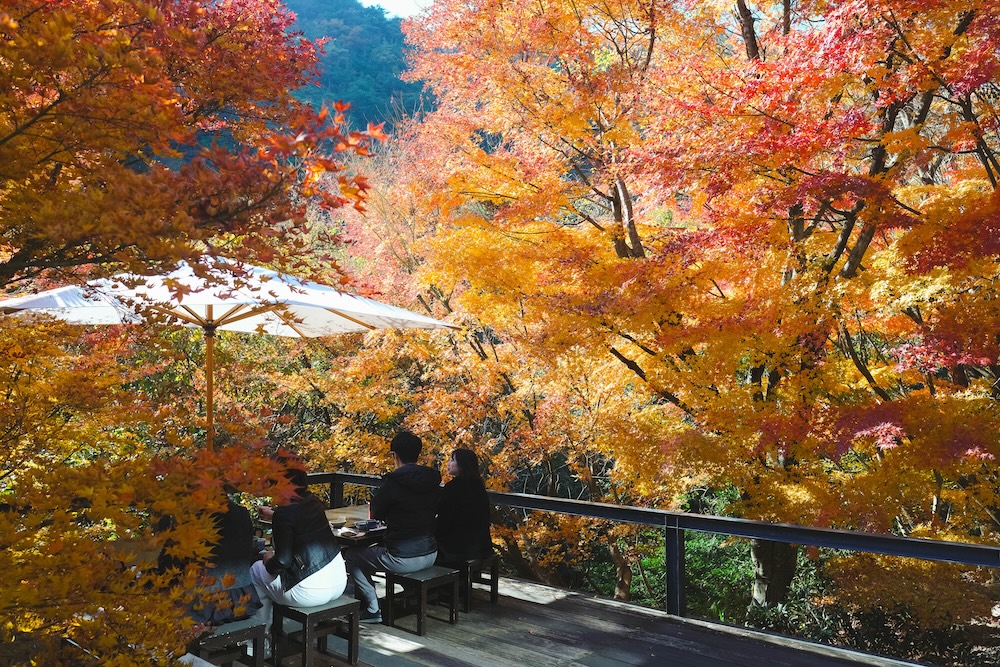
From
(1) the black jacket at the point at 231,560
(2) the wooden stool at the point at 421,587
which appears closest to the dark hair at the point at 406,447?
(2) the wooden stool at the point at 421,587

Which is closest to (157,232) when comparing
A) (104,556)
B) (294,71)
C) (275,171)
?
(275,171)

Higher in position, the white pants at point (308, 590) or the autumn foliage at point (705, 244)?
the autumn foliage at point (705, 244)

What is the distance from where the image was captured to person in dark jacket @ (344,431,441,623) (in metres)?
4.95

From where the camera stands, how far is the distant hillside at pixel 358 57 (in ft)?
87.8

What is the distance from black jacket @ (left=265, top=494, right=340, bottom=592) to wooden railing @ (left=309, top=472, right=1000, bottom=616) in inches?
87.8

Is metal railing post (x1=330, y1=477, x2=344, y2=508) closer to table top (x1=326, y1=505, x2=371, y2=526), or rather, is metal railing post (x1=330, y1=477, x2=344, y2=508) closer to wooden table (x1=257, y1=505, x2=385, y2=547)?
table top (x1=326, y1=505, x2=371, y2=526)

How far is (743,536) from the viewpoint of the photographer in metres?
4.88

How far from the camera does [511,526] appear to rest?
1148 centimetres

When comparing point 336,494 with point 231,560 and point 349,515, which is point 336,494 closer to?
point 349,515

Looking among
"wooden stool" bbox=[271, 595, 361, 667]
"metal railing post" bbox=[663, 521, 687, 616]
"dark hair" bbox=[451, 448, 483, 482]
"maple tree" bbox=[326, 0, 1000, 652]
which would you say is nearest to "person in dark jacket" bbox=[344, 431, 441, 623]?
"dark hair" bbox=[451, 448, 483, 482]

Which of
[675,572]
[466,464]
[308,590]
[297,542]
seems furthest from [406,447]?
[675,572]

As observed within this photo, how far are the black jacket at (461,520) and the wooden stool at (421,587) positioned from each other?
0.20 meters

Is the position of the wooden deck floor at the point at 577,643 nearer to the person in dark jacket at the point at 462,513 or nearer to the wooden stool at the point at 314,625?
the wooden stool at the point at 314,625

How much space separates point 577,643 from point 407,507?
4.71 ft
